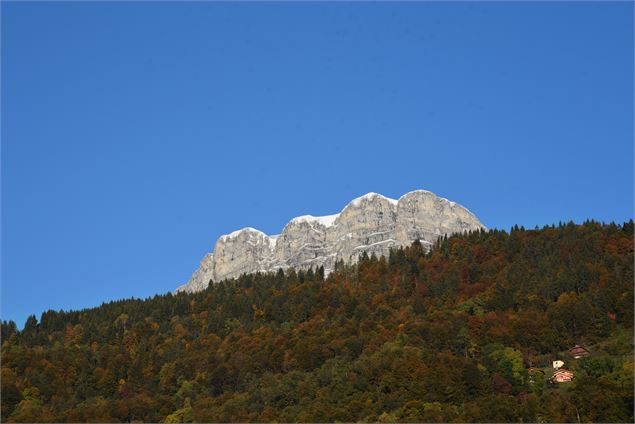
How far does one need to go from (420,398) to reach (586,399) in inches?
1018

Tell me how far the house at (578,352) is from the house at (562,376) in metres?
7.64

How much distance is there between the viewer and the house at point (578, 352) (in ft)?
530

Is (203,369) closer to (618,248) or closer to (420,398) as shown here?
(420,398)

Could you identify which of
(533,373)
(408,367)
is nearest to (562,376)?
(533,373)

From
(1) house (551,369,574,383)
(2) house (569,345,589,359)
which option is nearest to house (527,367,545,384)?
(1) house (551,369,574,383)

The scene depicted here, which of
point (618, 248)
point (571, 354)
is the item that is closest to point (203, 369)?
point (571, 354)

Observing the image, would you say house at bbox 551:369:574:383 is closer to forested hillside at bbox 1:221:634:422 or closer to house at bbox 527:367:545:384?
forested hillside at bbox 1:221:634:422

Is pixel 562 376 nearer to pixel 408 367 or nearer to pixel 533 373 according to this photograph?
pixel 533 373

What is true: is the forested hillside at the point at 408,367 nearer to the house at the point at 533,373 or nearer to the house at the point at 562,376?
the house at the point at 533,373

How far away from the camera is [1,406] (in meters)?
180

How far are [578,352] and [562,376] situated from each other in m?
12.9

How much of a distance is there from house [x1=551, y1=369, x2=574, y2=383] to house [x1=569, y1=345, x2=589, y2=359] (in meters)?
7.64

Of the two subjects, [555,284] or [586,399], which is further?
[555,284]

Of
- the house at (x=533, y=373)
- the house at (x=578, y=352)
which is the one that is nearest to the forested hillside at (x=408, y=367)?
the house at (x=533, y=373)
